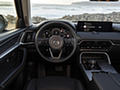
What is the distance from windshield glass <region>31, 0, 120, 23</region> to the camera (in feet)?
8.17

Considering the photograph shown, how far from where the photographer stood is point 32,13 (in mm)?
2775

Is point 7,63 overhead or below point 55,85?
overhead

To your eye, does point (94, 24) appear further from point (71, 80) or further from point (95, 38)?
point (71, 80)

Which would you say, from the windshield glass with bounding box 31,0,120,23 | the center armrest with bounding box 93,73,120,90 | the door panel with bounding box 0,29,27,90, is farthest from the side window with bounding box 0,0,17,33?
the center armrest with bounding box 93,73,120,90

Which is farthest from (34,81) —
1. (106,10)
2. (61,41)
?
(106,10)

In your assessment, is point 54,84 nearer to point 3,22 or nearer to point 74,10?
point 3,22

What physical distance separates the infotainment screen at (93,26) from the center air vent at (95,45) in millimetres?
232

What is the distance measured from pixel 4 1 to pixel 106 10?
4.88 feet

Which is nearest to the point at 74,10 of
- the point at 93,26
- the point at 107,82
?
the point at 93,26

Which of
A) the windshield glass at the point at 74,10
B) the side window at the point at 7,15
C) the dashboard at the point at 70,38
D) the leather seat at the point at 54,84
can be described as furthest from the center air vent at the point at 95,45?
the side window at the point at 7,15

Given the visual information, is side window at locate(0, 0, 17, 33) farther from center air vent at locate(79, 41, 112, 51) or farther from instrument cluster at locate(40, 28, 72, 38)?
center air vent at locate(79, 41, 112, 51)

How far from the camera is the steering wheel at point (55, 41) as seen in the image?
2.12 m

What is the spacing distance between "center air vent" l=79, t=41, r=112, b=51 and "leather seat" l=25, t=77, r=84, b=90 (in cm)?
72

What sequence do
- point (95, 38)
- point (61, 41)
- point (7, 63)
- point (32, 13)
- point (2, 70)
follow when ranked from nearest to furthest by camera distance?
point (2, 70) → point (7, 63) → point (61, 41) → point (95, 38) → point (32, 13)
